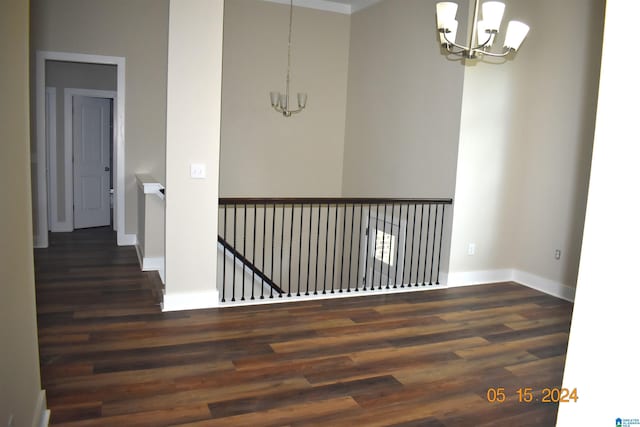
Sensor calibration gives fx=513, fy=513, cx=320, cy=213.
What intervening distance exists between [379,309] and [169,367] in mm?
1968

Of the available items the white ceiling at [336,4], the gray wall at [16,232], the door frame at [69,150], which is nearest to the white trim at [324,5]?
the white ceiling at [336,4]

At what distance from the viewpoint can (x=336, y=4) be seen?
7078 millimetres

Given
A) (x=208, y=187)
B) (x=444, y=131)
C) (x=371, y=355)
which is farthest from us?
(x=444, y=131)

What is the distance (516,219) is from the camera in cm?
558

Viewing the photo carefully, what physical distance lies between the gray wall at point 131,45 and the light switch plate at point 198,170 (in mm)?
2253

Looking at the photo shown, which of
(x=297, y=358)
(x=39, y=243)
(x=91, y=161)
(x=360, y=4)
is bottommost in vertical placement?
(x=297, y=358)

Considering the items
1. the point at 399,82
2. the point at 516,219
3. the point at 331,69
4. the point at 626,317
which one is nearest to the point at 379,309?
the point at 516,219

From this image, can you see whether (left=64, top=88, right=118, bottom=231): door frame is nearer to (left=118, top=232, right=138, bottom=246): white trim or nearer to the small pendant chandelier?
(left=118, top=232, right=138, bottom=246): white trim

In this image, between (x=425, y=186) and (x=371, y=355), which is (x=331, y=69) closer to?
(x=425, y=186)

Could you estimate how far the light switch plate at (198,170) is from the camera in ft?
13.5

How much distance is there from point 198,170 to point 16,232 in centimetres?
217

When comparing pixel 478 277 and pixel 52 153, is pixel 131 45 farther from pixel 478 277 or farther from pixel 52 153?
pixel 478 277

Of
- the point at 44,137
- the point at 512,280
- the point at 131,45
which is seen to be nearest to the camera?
the point at 512,280

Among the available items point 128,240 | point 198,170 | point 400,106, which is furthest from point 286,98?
point 198,170
